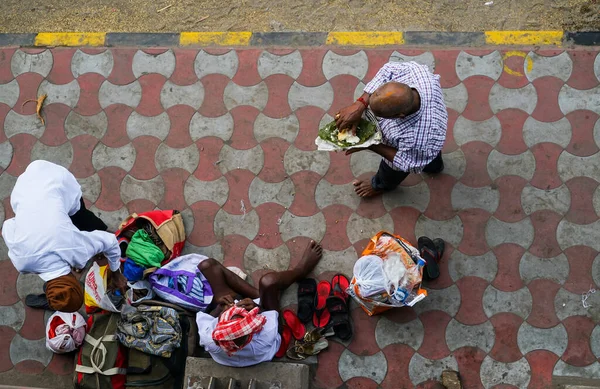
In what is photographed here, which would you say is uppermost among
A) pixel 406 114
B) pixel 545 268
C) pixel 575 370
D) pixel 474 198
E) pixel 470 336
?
pixel 406 114

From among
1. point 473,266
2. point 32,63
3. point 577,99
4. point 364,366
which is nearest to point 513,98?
point 577,99

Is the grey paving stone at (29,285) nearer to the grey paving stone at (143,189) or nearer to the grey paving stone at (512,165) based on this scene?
the grey paving stone at (143,189)

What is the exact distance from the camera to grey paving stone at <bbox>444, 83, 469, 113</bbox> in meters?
4.56

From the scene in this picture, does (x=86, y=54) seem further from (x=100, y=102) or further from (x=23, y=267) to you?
(x=23, y=267)

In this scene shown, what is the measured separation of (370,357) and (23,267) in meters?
2.72

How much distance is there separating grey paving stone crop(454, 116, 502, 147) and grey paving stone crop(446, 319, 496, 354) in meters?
1.56

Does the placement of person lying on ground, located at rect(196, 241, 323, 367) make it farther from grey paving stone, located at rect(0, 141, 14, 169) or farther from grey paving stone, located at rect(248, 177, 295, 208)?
grey paving stone, located at rect(0, 141, 14, 169)

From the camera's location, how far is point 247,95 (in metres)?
4.78

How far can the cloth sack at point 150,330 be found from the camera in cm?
382

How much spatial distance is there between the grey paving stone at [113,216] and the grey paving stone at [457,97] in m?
3.11

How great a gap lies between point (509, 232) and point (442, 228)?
555mm

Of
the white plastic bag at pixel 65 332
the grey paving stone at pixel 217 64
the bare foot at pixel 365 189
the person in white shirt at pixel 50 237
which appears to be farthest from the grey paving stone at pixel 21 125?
the bare foot at pixel 365 189

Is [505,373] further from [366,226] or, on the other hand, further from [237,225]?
[237,225]

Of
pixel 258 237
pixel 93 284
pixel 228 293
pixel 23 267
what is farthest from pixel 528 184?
pixel 23 267
